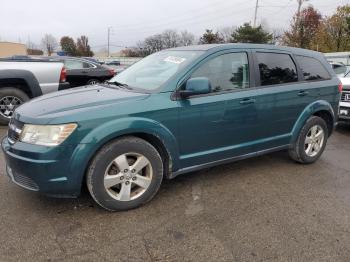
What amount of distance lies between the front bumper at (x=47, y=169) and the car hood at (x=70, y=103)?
0.28 m

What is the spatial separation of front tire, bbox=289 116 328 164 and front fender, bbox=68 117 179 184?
7.03 feet

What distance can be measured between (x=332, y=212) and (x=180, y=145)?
1700 mm

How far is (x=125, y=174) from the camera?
3.49 metres

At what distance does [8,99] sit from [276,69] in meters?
5.44

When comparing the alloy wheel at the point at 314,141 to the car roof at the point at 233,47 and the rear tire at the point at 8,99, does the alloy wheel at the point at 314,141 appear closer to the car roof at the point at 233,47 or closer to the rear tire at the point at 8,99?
the car roof at the point at 233,47

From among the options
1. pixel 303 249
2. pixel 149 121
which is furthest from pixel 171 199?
pixel 303 249

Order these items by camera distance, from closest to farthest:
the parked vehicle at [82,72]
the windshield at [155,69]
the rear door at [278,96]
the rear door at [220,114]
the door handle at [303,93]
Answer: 1. the rear door at [220,114]
2. the windshield at [155,69]
3. the rear door at [278,96]
4. the door handle at [303,93]
5. the parked vehicle at [82,72]

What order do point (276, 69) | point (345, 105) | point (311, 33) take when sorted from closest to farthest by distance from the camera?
point (276, 69) → point (345, 105) → point (311, 33)

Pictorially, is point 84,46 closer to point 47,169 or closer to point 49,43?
point 49,43

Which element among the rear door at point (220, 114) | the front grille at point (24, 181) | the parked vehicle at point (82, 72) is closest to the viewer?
the front grille at point (24, 181)

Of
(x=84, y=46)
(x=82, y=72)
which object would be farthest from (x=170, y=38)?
(x=82, y=72)

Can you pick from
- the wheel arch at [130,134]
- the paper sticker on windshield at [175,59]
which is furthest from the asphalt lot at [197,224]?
the paper sticker on windshield at [175,59]

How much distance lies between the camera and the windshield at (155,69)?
3957 millimetres

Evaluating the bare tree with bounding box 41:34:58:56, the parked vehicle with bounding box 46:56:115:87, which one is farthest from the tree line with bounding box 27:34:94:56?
the parked vehicle with bounding box 46:56:115:87
